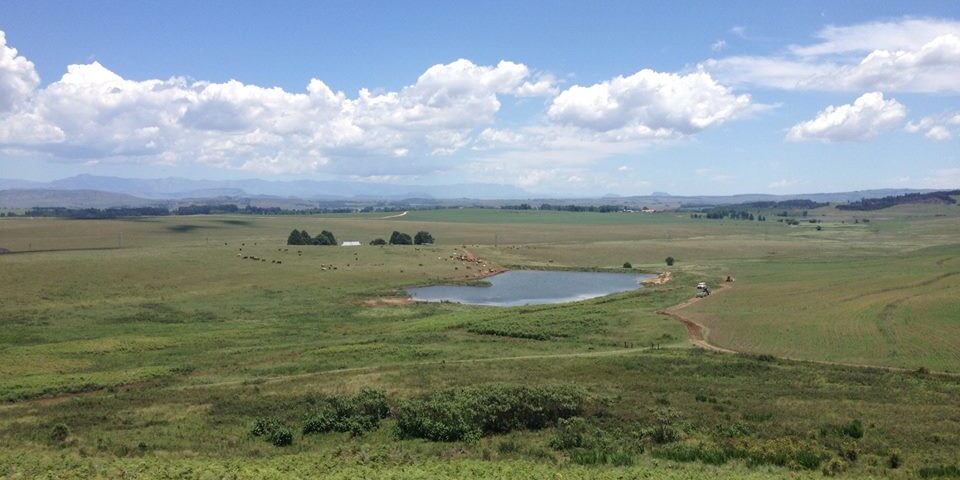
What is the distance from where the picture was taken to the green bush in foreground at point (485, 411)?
82.2 ft

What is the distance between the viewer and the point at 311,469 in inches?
787

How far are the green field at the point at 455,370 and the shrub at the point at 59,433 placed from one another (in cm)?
10

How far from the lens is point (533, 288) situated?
8875cm

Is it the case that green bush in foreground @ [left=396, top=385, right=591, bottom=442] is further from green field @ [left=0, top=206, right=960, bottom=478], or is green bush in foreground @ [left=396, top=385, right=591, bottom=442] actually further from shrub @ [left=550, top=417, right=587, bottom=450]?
shrub @ [left=550, top=417, right=587, bottom=450]

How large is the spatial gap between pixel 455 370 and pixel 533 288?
53.7 m

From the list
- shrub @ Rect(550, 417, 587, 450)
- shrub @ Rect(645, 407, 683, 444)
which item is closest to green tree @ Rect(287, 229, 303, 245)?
shrub @ Rect(550, 417, 587, 450)

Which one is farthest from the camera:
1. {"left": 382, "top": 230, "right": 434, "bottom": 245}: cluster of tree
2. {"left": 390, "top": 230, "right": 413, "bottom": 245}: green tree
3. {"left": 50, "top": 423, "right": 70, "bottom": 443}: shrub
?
{"left": 382, "top": 230, "right": 434, "bottom": 245}: cluster of tree

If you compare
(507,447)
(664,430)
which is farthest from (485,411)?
(664,430)

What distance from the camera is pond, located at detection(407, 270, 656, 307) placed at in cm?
7850

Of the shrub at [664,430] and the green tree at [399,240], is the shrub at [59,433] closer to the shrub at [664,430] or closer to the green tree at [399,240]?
the shrub at [664,430]

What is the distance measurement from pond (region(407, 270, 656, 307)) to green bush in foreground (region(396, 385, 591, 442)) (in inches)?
1802

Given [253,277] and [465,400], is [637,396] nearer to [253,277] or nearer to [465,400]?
[465,400]

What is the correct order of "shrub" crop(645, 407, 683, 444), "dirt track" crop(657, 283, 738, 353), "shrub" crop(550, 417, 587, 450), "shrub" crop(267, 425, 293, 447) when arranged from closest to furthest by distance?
"shrub" crop(550, 417, 587, 450)
"shrub" crop(645, 407, 683, 444)
"shrub" crop(267, 425, 293, 447)
"dirt track" crop(657, 283, 738, 353)

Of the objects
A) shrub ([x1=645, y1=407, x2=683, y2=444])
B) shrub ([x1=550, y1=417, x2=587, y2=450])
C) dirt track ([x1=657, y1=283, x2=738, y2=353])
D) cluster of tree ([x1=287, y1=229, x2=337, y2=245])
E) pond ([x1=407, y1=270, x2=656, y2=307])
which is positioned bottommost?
pond ([x1=407, y1=270, x2=656, y2=307])
